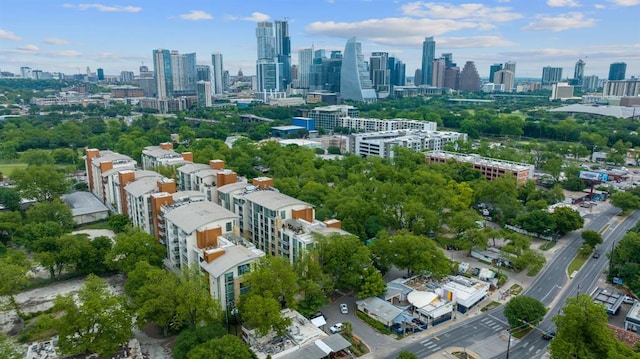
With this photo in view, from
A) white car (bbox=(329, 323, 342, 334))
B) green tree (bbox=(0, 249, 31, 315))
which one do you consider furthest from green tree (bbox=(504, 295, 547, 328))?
green tree (bbox=(0, 249, 31, 315))

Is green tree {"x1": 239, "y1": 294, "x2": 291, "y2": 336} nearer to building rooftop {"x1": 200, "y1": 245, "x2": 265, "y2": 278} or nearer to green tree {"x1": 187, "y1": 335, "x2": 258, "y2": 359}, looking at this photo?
green tree {"x1": 187, "y1": 335, "x2": 258, "y2": 359}

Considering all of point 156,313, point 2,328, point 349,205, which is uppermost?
point 349,205

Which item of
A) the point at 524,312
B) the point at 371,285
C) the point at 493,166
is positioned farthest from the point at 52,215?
the point at 493,166

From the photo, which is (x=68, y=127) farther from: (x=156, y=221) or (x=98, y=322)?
(x=98, y=322)

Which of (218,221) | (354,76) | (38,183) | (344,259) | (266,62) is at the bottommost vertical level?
(344,259)

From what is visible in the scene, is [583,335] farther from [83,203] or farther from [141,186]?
[83,203]

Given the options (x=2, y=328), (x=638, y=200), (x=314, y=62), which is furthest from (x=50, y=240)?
(x=314, y=62)
